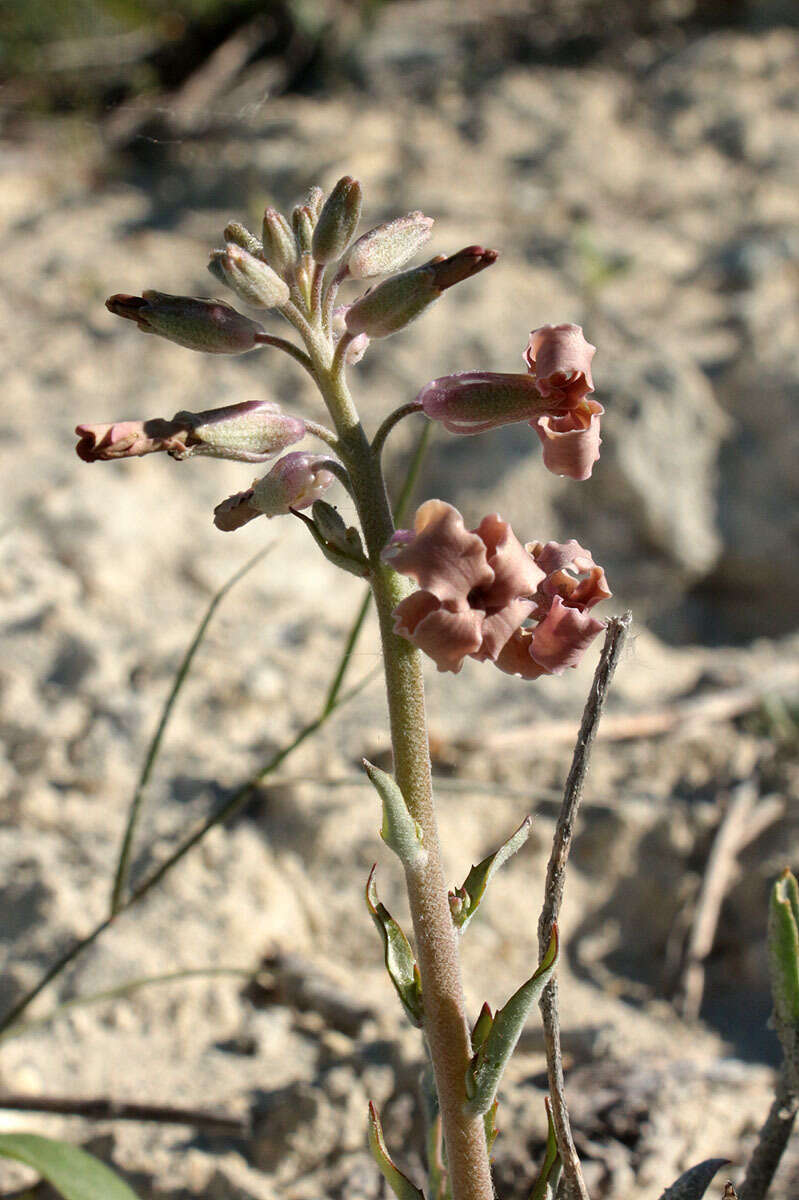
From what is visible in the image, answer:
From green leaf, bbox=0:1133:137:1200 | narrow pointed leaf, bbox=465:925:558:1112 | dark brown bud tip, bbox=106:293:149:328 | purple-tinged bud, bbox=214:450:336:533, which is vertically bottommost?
green leaf, bbox=0:1133:137:1200

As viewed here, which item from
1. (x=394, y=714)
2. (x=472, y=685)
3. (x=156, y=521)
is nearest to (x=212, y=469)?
(x=156, y=521)

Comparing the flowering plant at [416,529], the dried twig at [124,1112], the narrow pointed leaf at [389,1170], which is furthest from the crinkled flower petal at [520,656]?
the dried twig at [124,1112]

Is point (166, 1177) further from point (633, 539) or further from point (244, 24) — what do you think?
point (244, 24)

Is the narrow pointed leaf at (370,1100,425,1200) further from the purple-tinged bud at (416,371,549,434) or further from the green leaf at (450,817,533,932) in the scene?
the purple-tinged bud at (416,371,549,434)

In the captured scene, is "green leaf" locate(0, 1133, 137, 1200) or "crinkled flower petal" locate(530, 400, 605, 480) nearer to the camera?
"crinkled flower petal" locate(530, 400, 605, 480)

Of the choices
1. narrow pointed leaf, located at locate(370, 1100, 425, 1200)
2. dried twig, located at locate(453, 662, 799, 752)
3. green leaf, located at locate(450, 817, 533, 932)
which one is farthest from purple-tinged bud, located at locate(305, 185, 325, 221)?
dried twig, located at locate(453, 662, 799, 752)

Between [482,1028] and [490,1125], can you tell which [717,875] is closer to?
[490,1125]

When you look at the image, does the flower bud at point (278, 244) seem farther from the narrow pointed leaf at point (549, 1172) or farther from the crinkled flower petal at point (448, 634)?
the narrow pointed leaf at point (549, 1172)

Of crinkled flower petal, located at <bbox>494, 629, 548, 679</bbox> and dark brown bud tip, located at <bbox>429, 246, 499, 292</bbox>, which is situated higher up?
dark brown bud tip, located at <bbox>429, 246, 499, 292</bbox>
